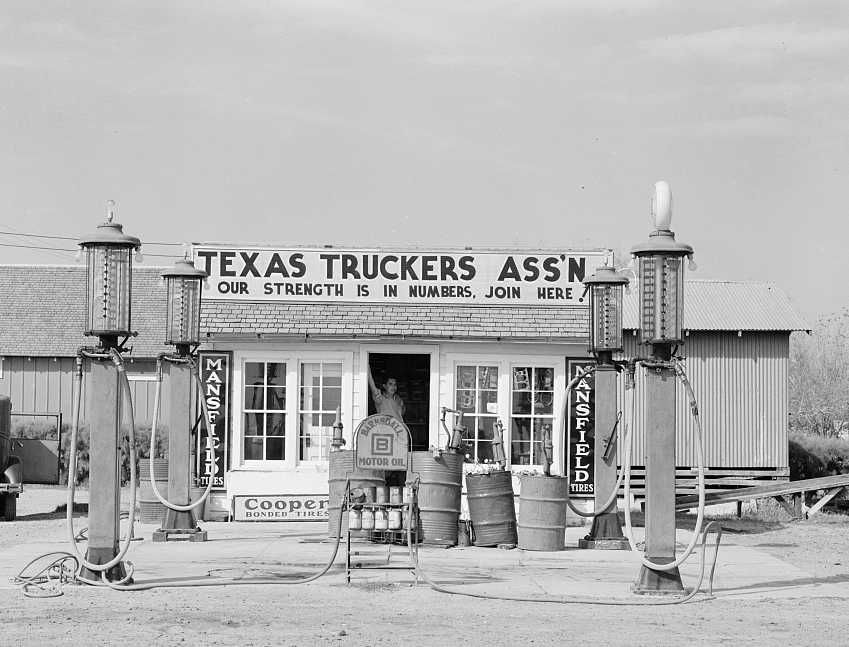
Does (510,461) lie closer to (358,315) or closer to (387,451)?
(358,315)

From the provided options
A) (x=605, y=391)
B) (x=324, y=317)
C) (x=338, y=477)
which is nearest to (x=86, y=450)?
(x=324, y=317)

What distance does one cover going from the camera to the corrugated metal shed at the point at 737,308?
26.8 metres

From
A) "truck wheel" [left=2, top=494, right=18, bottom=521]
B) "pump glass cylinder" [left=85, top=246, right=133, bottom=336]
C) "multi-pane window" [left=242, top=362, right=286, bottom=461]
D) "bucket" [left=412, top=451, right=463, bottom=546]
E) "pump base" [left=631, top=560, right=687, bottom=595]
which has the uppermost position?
"pump glass cylinder" [left=85, top=246, right=133, bottom=336]

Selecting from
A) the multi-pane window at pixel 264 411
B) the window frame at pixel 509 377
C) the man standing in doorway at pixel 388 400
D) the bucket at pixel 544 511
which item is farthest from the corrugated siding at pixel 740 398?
the bucket at pixel 544 511

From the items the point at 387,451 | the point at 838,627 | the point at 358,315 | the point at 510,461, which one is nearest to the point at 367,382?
the point at 358,315

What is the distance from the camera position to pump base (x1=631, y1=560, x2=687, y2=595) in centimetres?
1168

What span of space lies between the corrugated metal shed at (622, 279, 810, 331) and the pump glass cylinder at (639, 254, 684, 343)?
14.8 metres

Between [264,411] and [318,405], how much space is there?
0.81m

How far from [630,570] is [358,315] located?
6923mm

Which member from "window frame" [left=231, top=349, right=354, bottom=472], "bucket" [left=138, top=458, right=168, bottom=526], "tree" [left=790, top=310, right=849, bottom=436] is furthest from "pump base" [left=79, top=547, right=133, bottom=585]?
"tree" [left=790, top=310, right=849, bottom=436]

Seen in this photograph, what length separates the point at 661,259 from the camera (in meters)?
11.8

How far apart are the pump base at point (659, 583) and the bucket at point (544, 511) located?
3698 mm

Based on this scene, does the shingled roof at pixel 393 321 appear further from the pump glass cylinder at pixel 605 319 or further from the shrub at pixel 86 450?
the shrub at pixel 86 450

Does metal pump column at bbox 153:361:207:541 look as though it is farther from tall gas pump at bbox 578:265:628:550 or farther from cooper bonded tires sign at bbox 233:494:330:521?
tall gas pump at bbox 578:265:628:550
